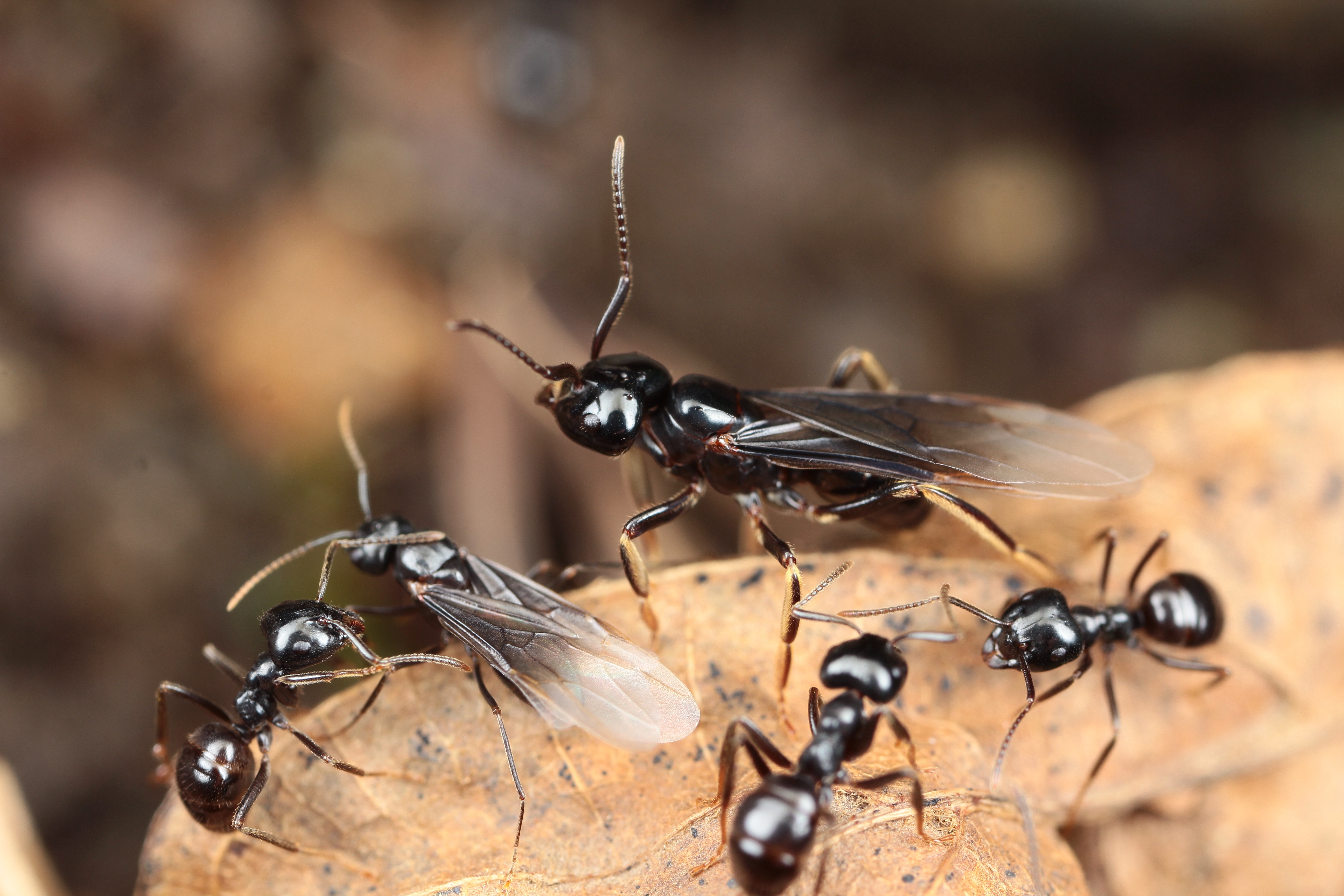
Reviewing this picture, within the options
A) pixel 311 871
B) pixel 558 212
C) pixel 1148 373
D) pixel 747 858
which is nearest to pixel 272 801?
pixel 311 871

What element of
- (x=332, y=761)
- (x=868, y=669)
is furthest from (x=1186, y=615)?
(x=332, y=761)

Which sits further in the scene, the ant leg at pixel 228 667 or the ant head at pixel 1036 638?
the ant leg at pixel 228 667

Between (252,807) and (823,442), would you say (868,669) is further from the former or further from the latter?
(252,807)

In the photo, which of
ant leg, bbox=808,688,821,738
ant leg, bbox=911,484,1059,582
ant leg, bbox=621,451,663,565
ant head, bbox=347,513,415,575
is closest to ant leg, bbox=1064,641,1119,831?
ant leg, bbox=911,484,1059,582

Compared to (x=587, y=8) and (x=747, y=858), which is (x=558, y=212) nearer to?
(x=587, y=8)

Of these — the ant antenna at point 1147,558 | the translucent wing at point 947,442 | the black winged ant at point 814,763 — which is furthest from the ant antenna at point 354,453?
the ant antenna at point 1147,558

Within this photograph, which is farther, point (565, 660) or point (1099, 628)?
point (1099, 628)

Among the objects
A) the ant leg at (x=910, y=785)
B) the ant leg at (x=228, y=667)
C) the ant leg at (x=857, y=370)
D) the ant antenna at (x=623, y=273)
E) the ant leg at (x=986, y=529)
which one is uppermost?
the ant antenna at (x=623, y=273)

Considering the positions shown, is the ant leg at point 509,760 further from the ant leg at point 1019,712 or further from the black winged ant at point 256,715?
the ant leg at point 1019,712
